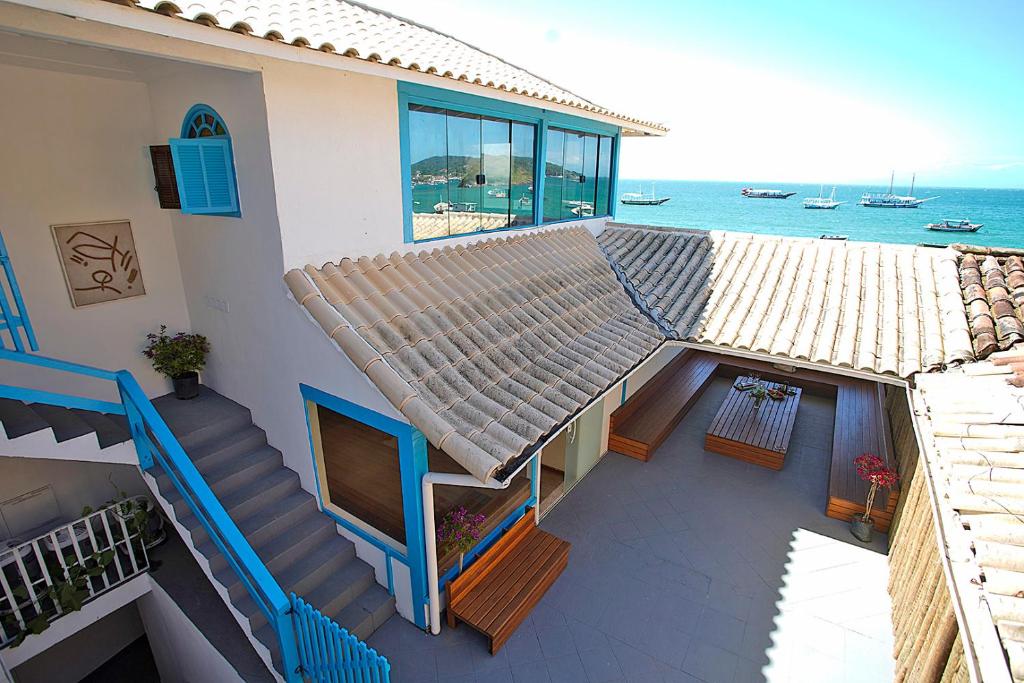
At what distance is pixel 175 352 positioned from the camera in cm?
714

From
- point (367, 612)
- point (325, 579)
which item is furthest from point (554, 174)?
point (367, 612)

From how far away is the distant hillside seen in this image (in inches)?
266

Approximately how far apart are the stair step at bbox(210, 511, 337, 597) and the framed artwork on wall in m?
3.89

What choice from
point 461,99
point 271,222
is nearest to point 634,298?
point 461,99

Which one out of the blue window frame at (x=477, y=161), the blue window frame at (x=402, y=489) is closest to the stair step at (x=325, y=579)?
the blue window frame at (x=402, y=489)

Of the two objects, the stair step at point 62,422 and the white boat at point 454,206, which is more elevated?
the white boat at point 454,206

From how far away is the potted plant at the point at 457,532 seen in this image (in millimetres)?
6195

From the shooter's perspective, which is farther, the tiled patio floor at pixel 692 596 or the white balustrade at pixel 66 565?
the tiled patio floor at pixel 692 596

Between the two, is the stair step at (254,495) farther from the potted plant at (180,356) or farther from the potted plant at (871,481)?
the potted plant at (871,481)

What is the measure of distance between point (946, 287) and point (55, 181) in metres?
13.0

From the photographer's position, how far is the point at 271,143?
5.04 m

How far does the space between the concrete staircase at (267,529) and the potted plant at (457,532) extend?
104cm

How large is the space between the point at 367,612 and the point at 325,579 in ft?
2.23

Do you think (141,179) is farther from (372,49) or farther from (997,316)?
(997,316)
